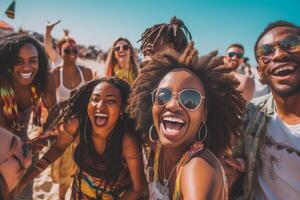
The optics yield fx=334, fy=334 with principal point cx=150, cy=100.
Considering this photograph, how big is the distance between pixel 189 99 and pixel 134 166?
846 millimetres

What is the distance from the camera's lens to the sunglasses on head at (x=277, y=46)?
2.07m

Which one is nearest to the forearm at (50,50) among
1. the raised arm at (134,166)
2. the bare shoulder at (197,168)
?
the raised arm at (134,166)

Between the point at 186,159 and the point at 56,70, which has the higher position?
the point at 56,70

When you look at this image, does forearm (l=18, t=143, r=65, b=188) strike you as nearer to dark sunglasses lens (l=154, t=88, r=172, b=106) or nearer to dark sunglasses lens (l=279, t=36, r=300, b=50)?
dark sunglasses lens (l=154, t=88, r=172, b=106)

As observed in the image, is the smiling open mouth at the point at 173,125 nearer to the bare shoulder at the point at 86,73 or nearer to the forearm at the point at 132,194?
the forearm at the point at 132,194

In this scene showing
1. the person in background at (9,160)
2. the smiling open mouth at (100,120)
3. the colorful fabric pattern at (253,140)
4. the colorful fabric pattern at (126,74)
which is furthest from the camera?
the colorful fabric pattern at (126,74)

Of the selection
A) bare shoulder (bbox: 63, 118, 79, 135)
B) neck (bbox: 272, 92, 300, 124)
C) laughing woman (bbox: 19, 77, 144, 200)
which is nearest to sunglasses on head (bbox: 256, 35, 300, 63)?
neck (bbox: 272, 92, 300, 124)

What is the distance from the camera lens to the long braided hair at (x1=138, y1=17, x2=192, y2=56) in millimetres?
3039

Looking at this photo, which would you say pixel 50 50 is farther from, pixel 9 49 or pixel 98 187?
pixel 98 187

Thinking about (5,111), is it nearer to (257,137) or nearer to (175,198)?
(175,198)

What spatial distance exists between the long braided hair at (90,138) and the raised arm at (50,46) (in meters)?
2.65

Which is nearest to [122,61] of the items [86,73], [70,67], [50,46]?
[86,73]

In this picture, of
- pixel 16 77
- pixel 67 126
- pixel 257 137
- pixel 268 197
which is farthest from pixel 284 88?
pixel 16 77

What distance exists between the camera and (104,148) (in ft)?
8.49
